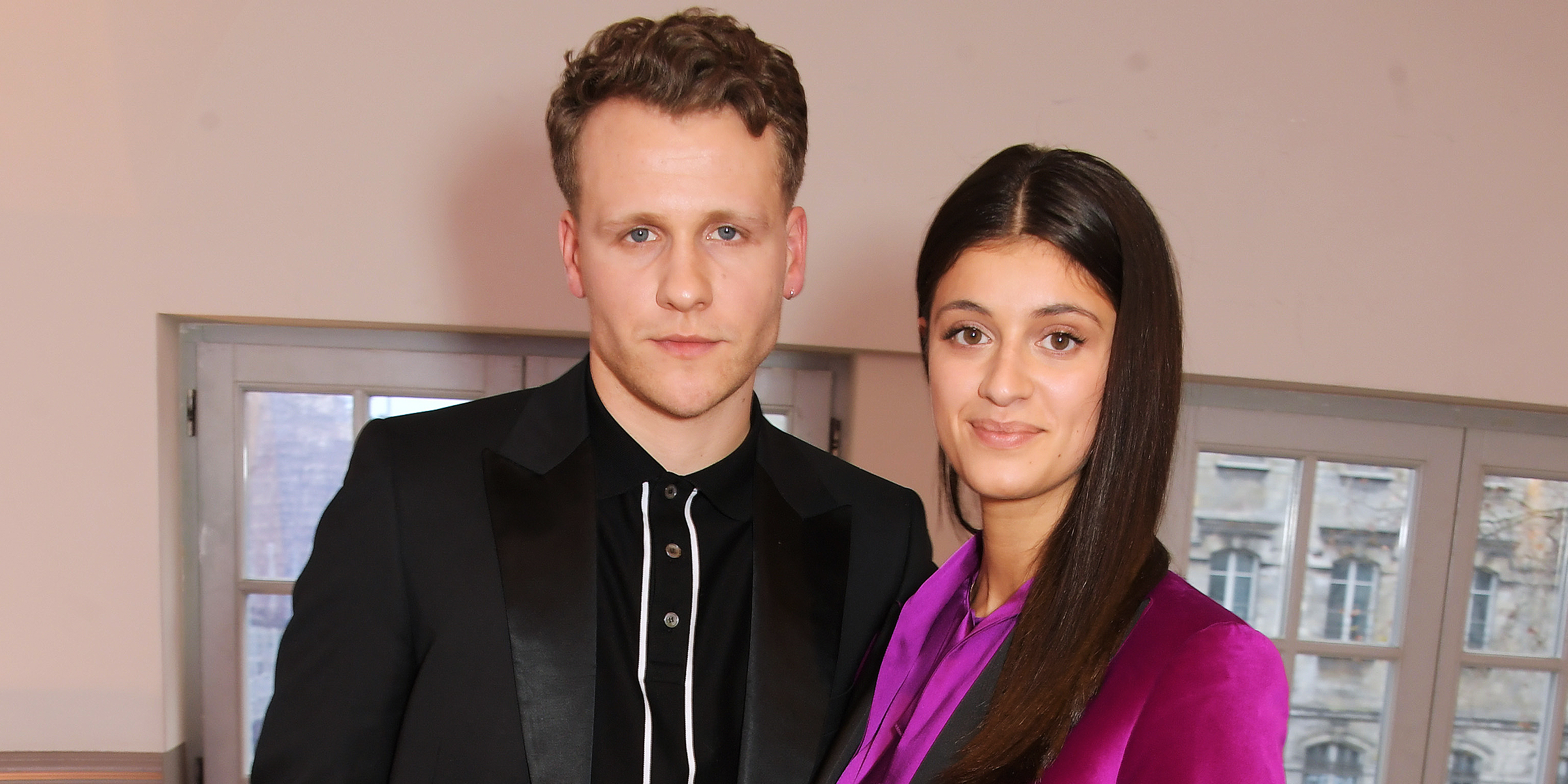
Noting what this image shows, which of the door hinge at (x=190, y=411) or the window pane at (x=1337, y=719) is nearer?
the door hinge at (x=190, y=411)

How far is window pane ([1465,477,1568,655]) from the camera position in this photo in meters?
3.03

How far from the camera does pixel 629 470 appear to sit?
4.99 ft

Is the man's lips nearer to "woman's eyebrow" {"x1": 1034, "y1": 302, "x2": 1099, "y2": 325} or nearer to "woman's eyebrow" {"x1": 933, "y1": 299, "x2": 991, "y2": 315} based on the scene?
"woman's eyebrow" {"x1": 933, "y1": 299, "x2": 991, "y2": 315}

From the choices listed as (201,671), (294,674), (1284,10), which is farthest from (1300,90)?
(201,671)

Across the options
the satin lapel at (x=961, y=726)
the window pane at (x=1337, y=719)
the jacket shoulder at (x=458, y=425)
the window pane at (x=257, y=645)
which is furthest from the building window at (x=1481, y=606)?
the window pane at (x=257, y=645)

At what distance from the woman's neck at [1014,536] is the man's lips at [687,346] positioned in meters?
0.45

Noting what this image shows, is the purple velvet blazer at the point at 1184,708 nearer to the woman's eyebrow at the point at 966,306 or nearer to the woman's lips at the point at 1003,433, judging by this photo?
the woman's lips at the point at 1003,433

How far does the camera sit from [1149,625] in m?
1.20

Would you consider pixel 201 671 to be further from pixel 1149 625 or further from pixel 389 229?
Result: pixel 1149 625

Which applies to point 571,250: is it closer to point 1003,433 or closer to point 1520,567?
point 1003,433

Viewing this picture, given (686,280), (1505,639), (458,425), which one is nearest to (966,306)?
(686,280)

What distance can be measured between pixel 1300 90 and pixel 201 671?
3.28 metres

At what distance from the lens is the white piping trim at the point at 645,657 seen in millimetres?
1403

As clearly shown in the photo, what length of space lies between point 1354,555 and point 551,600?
2.63 meters
